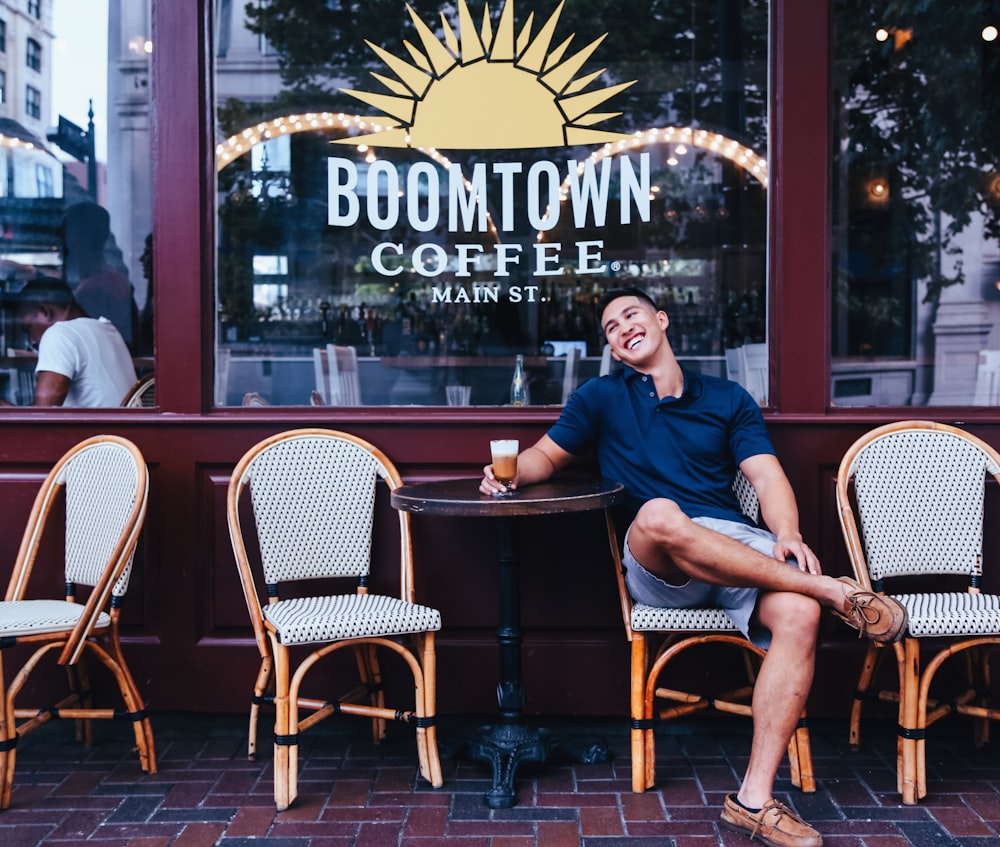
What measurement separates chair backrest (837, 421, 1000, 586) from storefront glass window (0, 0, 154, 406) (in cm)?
255

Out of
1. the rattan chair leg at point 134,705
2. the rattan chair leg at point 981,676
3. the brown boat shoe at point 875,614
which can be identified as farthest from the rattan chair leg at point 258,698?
the rattan chair leg at point 981,676

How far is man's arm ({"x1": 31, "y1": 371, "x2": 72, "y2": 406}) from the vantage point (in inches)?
140

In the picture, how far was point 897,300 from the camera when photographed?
4.58 m

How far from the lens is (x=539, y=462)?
9.84 feet

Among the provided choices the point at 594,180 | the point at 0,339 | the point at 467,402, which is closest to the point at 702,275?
the point at 594,180

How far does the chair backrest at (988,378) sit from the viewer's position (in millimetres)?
4016

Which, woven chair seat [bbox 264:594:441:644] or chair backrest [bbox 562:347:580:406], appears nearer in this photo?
woven chair seat [bbox 264:594:441:644]

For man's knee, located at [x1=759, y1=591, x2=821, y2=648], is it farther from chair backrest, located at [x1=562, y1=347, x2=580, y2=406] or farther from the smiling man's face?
chair backrest, located at [x1=562, y1=347, x2=580, y2=406]

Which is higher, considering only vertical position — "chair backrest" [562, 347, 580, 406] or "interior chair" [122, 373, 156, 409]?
"chair backrest" [562, 347, 580, 406]

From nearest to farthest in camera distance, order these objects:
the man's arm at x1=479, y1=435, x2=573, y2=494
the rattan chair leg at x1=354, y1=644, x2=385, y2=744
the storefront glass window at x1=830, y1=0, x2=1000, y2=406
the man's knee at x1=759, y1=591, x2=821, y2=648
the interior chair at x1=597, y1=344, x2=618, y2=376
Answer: the man's knee at x1=759, y1=591, x2=821, y2=648 → the man's arm at x1=479, y1=435, x2=573, y2=494 → the rattan chair leg at x1=354, y1=644, x2=385, y2=744 → the storefront glass window at x1=830, y1=0, x2=1000, y2=406 → the interior chair at x1=597, y1=344, x2=618, y2=376

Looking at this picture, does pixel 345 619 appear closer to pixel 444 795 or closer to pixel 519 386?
pixel 444 795

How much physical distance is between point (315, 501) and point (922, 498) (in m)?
1.91

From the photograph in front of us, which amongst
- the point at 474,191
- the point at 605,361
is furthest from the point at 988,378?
the point at 474,191

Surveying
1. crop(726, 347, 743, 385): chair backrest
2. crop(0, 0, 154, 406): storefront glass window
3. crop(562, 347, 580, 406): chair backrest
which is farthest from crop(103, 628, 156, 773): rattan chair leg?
crop(726, 347, 743, 385): chair backrest
